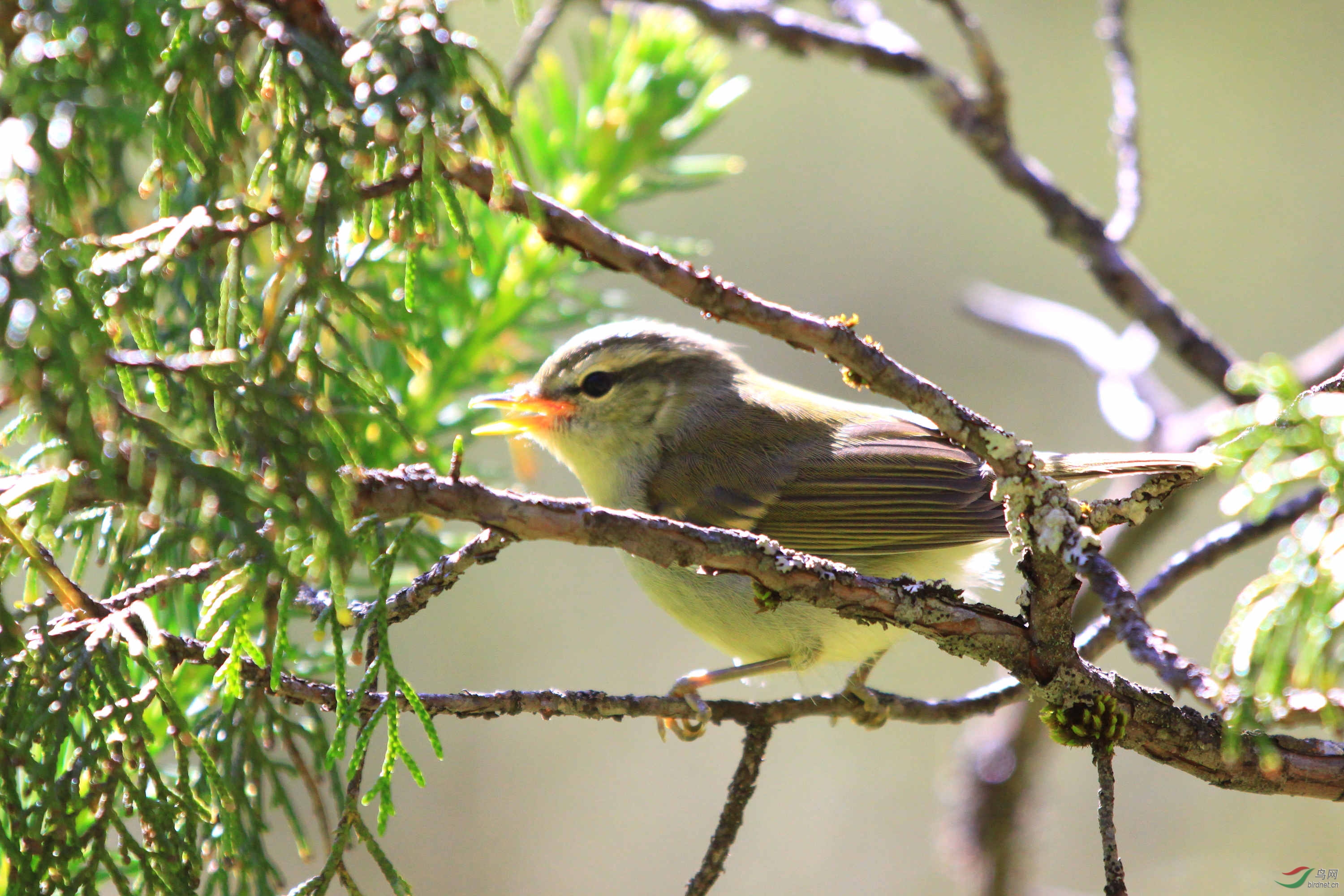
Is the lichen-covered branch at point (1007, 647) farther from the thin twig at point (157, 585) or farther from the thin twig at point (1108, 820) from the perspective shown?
the thin twig at point (157, 585)

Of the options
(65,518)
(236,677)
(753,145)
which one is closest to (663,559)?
(236,677)

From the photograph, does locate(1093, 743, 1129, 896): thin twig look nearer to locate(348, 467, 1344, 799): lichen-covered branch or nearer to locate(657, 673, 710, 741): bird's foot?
locate(348, 467, 1344, 799): lichen-covered branch

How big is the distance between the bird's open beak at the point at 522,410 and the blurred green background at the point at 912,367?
1.21 metres

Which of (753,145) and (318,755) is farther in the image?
(753,145)

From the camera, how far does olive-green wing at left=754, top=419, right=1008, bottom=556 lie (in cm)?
229

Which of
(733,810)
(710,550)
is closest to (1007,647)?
(710,550)

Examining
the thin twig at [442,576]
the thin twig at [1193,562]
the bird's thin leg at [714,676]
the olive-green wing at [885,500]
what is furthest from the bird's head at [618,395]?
the thin twig at [442,576]

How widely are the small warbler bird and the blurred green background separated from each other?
97 cm

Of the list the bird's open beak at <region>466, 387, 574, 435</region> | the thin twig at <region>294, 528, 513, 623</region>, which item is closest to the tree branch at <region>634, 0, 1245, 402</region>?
the bird's open beak at <region>466, 387, 574, 435</region>

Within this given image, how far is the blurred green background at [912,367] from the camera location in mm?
4426

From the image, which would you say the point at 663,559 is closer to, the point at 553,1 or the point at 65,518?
the point at 65,518

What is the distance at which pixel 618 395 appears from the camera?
2697mm

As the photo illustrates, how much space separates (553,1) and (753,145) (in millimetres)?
3809

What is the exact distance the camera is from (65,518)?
1464 millimetres
